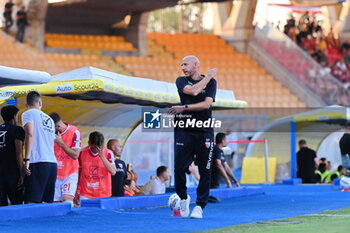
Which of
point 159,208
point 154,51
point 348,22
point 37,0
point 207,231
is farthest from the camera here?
point 348,22

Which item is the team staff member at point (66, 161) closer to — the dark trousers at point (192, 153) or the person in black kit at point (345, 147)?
the dark trousers at point (192, 153)

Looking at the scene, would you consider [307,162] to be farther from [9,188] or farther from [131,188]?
[9,188]

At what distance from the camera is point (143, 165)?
2520cm

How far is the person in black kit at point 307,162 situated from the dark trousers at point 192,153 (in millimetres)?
14516

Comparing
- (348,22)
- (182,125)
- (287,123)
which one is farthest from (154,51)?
(182,125)

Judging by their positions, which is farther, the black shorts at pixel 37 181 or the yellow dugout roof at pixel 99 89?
the yellow dugout roof at pixel 99 89

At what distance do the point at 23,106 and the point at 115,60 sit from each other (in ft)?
69.1

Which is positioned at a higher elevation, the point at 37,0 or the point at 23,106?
the point at 37,0

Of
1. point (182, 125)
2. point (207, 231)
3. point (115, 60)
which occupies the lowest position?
point (207, 231)

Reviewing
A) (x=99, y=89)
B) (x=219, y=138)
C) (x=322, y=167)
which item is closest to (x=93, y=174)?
(x=99, y=89)

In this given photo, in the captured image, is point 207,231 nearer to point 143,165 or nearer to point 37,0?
point 143,165

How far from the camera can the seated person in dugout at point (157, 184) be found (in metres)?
15.0

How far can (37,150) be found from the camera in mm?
11023

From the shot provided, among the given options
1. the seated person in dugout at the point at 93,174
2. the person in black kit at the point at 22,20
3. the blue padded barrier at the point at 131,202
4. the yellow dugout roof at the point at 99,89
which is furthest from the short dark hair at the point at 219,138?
the person in black kit at the point at 22,20
